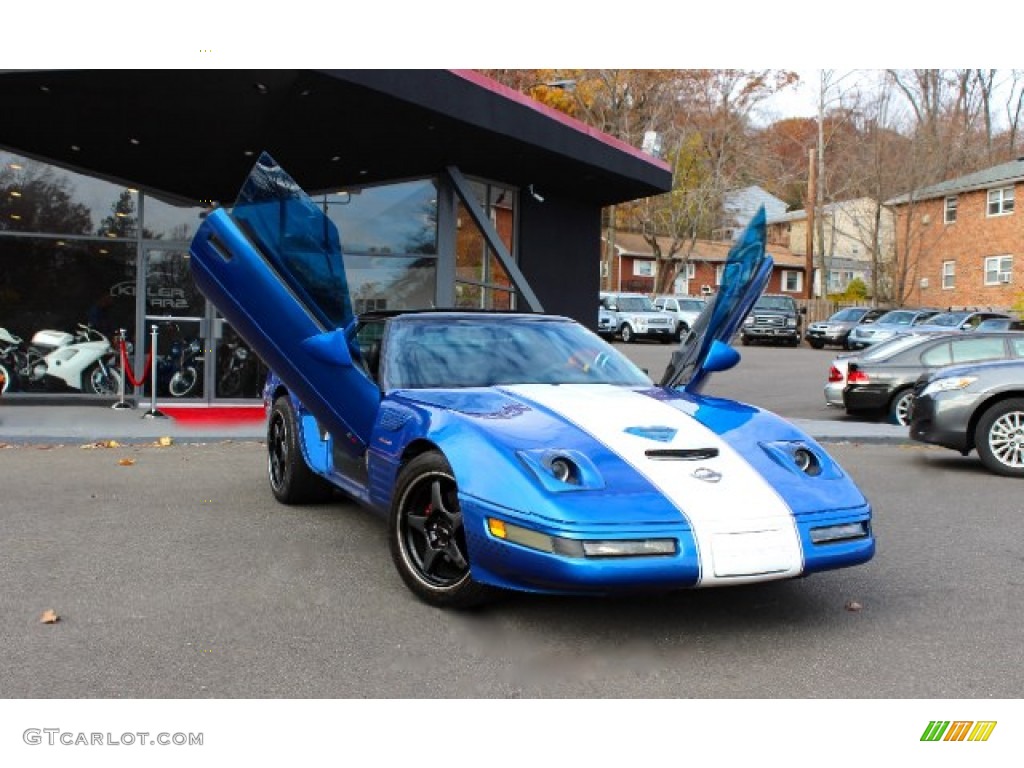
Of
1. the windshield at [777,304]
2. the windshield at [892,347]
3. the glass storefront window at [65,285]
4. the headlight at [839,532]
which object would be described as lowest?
the headlight at [839,532]

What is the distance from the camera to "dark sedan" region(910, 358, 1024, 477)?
860 centimetres

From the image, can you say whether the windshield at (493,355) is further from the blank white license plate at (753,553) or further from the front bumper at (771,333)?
the front bumper at (771,333)

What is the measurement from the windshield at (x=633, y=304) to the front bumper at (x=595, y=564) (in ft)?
104

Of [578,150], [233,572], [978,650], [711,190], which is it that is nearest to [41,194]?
[578,150]

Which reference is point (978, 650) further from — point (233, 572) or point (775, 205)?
point (775, 205)

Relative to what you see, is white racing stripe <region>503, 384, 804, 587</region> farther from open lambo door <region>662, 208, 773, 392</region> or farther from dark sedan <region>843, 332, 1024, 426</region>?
dark sedan <region>843, 332, 1024, 426</region>

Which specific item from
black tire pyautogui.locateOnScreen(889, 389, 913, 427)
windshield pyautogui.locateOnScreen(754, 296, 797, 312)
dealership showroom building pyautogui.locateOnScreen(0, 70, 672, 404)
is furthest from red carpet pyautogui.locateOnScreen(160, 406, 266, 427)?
windshield pyautogui.locateOnScreen(754, 296, 797, 312)

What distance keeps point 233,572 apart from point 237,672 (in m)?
Answer: 1.48

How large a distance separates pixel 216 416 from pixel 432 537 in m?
8.63

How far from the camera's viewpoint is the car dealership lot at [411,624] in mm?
3447

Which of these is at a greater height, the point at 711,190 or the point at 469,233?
the point at 711,190
